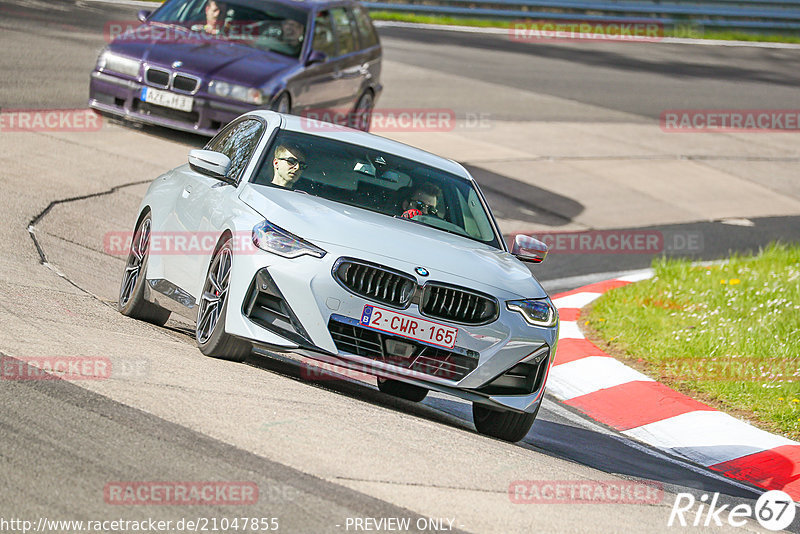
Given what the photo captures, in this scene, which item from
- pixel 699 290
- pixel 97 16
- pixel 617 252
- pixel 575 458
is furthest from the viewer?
pixel 97 16

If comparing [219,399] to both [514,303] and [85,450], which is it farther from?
[514,303]

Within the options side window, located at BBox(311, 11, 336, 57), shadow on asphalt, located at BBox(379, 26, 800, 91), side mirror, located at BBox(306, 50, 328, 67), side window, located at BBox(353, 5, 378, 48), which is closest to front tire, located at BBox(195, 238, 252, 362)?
side mirror, located at BBox(306, 50, 328, 67)

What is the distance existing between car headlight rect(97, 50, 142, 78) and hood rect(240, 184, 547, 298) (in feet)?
23.7

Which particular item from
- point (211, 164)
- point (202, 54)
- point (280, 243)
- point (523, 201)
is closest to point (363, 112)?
point (523, 201)

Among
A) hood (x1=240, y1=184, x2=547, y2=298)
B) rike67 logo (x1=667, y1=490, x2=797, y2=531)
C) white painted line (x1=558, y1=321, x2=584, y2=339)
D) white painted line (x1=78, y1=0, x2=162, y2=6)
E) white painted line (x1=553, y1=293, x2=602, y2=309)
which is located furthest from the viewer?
white painted line (x1=78, y1=0, x2=162, y2=6)

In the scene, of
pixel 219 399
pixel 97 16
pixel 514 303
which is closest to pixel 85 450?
pixel 219 399

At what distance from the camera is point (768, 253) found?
13.9 meters

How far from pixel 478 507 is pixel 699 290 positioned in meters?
7.30

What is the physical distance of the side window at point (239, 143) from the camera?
7922 millimetres

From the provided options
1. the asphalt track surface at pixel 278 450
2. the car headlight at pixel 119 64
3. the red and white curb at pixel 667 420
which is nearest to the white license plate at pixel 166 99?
the car headlight at pixel 119 64

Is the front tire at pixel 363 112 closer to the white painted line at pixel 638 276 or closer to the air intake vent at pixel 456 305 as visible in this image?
the white painted line at pixel 638 276

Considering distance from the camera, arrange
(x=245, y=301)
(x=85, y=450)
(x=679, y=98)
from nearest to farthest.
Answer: (x=85, y=450) < (x=245, y=301) < (x=679, y=98)

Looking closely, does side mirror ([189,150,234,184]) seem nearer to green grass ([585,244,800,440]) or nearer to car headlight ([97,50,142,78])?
green grass ([585,244,800,440])

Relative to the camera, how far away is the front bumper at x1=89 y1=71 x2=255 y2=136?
14.0 m
